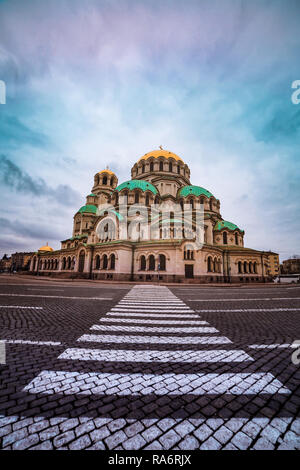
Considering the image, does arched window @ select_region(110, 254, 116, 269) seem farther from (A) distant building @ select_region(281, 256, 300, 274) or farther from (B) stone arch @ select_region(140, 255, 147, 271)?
(A) distant building @ select_region(281, 256, 300, 274)

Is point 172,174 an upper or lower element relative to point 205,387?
upper

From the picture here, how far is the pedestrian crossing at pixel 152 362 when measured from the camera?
2.64 meters

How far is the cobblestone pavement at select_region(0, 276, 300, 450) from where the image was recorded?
6.06 ft

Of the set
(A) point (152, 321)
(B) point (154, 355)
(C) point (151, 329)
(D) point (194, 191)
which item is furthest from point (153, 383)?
(D) point (194, 191)

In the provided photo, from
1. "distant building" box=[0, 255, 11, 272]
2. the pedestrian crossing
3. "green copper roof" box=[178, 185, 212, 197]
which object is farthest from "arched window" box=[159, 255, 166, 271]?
"distant building" box=[0, 255, 11, 272]

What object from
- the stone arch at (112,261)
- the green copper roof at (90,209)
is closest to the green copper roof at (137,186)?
the stone arch at (112,261)

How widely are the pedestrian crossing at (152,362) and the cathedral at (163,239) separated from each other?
2353 cm

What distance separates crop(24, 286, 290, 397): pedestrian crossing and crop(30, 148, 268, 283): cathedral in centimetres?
2353

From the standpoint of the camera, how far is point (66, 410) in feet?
7.15

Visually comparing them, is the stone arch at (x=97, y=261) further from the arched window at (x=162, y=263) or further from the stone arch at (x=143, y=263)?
the arched window at (x=162, y=263)
